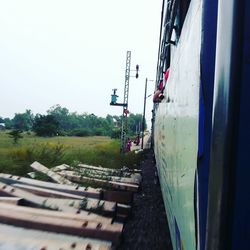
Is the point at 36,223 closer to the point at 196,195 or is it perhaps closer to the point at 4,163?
the point at 196,195

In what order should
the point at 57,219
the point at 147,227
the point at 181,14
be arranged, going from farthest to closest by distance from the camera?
the point at 147,227
the point at 57,219
the point at 181,14

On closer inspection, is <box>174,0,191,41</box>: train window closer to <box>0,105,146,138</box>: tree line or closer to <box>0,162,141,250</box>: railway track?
<box>0,162,141,250</box>: railway track

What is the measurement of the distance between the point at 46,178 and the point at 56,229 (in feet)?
12.4

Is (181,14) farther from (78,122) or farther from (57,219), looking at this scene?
(78,122)

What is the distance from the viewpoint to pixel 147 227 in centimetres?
564

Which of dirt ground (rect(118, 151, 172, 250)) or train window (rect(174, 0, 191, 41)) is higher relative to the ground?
train window (rect(174, 0, 191, 41))

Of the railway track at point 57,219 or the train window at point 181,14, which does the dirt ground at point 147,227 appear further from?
the train window at point 181,14

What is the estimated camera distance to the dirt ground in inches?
189

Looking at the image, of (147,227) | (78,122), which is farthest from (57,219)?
(78,122)

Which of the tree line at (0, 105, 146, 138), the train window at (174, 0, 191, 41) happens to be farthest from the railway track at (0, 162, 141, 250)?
the tree line at (0, 105, 146, 138)

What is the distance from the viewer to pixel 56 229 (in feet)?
10.2

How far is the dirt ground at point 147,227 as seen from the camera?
4796 mm

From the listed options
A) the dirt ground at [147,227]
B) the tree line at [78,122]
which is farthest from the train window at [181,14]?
the tree line at [78,122]

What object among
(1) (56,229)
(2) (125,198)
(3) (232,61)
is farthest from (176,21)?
(2) (125,198)
